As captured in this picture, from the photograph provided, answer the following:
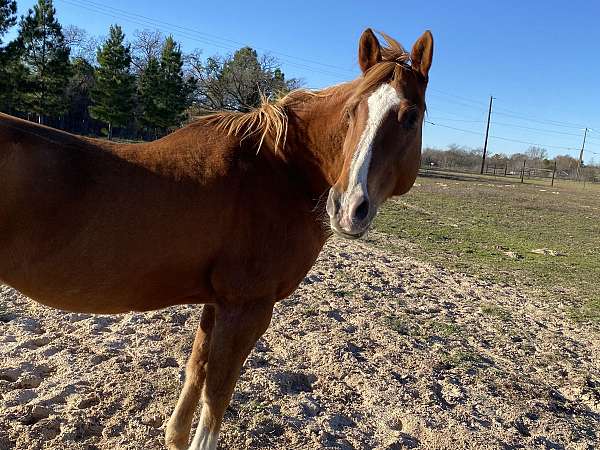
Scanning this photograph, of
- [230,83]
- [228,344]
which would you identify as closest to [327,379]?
[228,344]

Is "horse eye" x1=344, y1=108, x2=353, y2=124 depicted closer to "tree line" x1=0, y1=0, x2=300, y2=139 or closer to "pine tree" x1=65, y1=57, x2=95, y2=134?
"tree line" x1=0, y1=0, x2=300, y2=139

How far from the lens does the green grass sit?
25.5 feet

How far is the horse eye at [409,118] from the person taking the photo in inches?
89.2

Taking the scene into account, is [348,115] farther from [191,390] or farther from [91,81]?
[91,81]

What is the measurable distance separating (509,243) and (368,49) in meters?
10.2

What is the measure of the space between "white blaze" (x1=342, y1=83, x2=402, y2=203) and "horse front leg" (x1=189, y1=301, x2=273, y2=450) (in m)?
0.83

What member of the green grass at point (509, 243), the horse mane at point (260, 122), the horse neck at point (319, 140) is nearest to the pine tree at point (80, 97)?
the green grass at point (509, 243)

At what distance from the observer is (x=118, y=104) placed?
36.1m

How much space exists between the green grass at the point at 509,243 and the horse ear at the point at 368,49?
18.3 feet

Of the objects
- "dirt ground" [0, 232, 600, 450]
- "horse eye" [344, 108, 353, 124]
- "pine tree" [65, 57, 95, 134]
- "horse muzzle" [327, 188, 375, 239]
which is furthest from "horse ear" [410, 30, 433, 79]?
"pine tree" [65, 57, 95, 134]

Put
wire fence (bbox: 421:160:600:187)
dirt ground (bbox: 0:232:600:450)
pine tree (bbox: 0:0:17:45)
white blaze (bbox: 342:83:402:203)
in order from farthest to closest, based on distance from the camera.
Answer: wire fence (bbox: 421:160:600:187) < pine tree (bbox: 0:0:17:45) < dirt ground (bbox: 0:232:600:450) < white blaze (bbox: 342:83:402:203)

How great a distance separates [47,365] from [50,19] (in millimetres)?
37444

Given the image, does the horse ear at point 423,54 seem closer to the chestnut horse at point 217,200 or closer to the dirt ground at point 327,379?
the chestnut horse at point 217,200

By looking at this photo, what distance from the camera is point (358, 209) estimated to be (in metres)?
2.04
